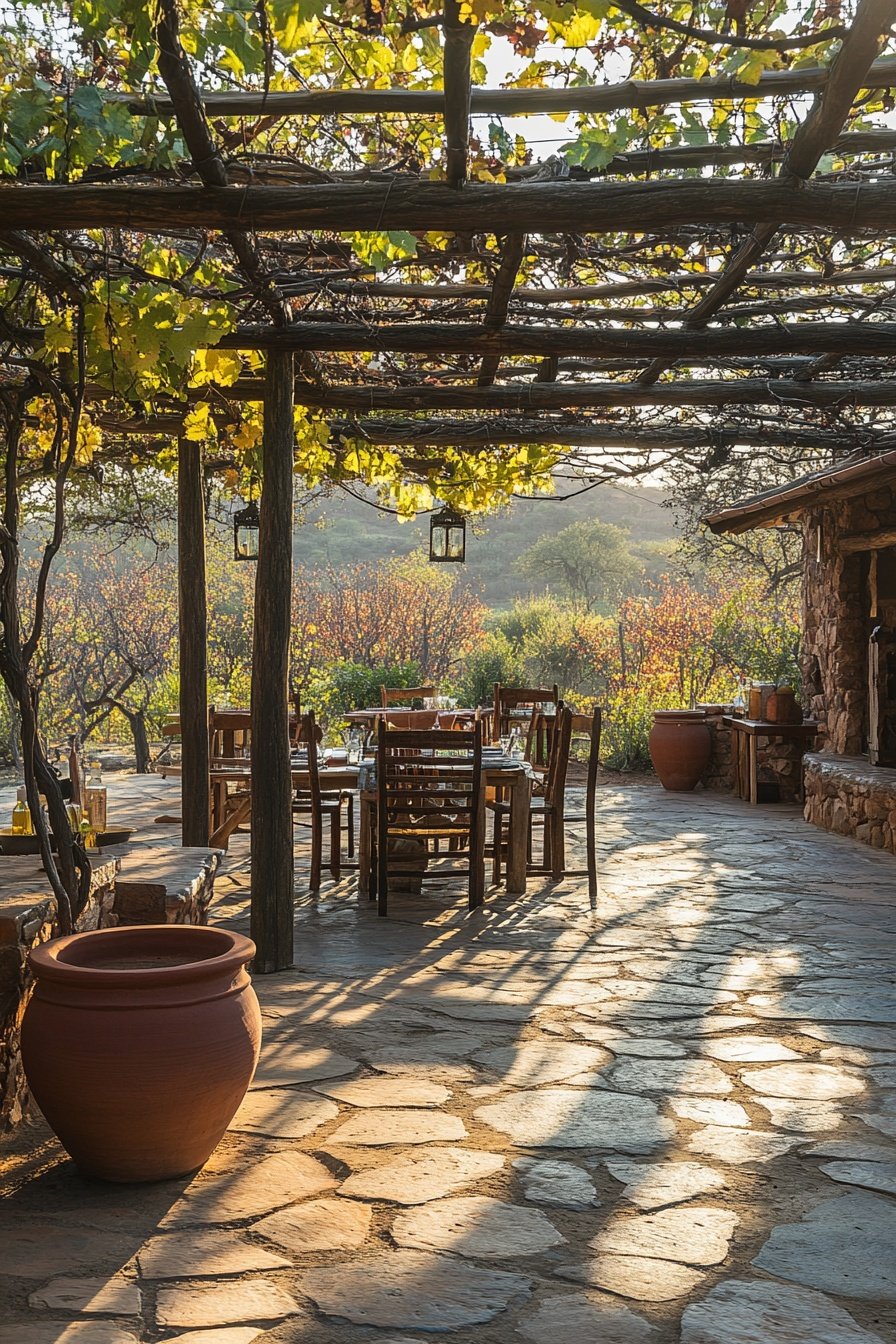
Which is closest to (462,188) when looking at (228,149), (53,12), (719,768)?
(228,149)

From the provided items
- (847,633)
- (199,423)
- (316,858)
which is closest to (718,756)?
(847,633)

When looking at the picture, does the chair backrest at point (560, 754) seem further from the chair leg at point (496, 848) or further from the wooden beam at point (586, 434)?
the wooden beam at point (586, 434)

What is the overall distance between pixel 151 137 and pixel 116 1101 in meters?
2.39

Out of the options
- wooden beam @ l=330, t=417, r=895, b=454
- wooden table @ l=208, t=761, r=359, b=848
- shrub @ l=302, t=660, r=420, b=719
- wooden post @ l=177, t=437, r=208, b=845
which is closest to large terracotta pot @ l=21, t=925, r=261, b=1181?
wooden post @ l=177, t=437, r=208, b=845

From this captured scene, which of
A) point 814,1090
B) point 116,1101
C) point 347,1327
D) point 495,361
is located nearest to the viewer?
point 347,1327

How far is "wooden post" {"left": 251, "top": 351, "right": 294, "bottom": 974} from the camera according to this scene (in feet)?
17.3

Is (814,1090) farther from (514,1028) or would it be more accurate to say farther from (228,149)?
(228,149)

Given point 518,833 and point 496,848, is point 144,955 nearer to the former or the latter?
point 518,833

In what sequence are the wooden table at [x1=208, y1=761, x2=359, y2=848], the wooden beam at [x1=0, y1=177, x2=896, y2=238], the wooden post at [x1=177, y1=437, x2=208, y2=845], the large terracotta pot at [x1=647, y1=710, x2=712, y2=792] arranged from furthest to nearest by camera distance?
the large terracotta pot at [x1=647, y1=710, x2=712, y2=792] → the wooden table at [x1=208, y1=761, x2=359, y2=848] → the wooden post at [x1=177, y1=437, x2=208, y2=845] → the wooden beam at [x1=0, y1=177, x2=896, y2=238]

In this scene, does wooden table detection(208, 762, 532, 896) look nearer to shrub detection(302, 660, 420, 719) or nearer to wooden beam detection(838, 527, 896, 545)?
wooden beam detection(838, 527, 896, 545)

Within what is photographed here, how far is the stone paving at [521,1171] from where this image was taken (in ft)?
8.02

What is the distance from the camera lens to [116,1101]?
294 cm

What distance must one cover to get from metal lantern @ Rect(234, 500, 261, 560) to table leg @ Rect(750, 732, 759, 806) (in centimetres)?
516

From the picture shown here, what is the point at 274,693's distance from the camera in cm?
541
